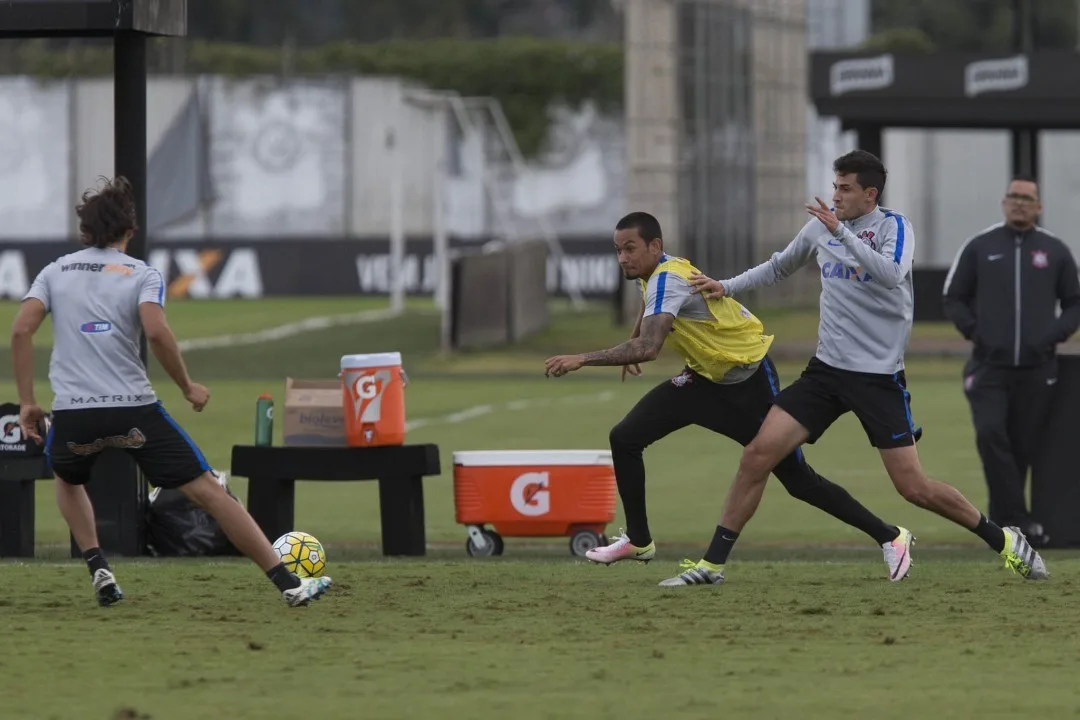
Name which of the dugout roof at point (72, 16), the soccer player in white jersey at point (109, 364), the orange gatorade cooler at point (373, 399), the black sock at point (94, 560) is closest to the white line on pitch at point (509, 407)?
the orange gatorade cooler at point (373, 399)

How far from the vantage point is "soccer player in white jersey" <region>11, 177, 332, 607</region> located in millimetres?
9297

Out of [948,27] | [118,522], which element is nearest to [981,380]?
[118,522]

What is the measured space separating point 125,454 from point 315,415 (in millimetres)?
1064

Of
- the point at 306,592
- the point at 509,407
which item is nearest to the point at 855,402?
the point at 306,592

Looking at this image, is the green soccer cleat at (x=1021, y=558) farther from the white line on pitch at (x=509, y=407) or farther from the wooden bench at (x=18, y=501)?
the white line on pitch at (x=509, y=407)

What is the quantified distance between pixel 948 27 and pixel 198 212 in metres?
33.7

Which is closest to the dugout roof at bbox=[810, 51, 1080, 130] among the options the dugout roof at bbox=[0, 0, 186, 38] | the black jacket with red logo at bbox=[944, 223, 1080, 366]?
the black jacket with red logo at bbox=[944, 223, 1080, 366]

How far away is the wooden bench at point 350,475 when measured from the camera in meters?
12.2

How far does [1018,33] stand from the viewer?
38.7 m

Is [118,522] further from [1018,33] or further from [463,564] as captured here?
[1018,33]

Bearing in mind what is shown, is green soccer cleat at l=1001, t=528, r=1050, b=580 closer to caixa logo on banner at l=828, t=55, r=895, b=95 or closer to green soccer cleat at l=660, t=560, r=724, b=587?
green soccer cleat at l=660, t=560, r=724, b=587

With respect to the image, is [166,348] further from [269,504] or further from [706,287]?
[269,504]

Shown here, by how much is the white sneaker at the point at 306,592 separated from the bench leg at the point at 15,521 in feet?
9.93

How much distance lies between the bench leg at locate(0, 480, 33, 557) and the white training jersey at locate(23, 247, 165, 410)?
3.05 metres
